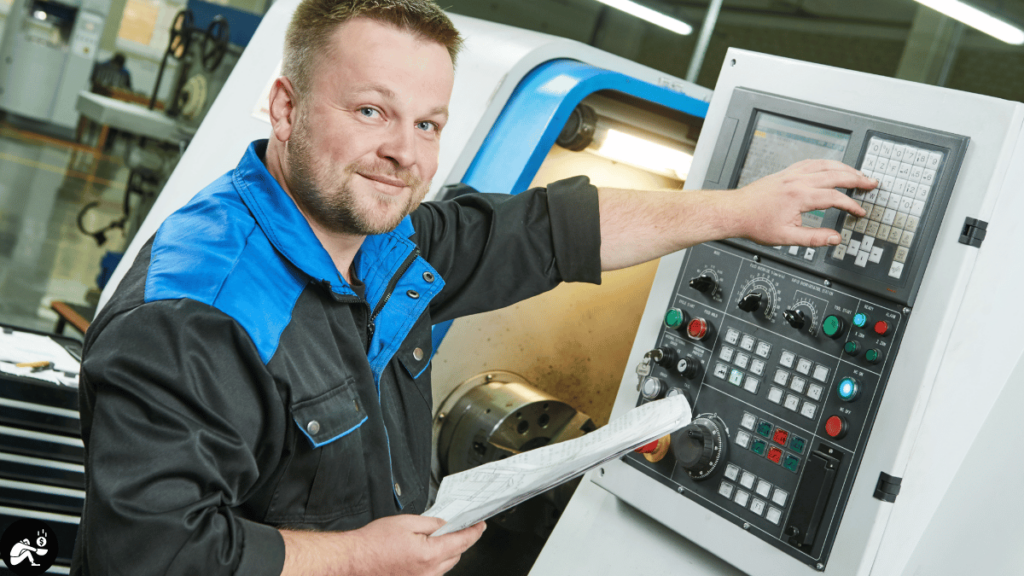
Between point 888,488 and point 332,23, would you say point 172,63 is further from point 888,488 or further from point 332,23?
point 888,488

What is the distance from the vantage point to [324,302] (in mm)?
921

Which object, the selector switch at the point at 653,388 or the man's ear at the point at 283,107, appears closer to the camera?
the man's ear at the point at 283,107

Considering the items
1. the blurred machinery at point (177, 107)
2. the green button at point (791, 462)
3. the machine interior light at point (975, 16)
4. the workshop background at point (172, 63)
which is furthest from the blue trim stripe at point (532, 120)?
the machine interior light at point (975, 16)

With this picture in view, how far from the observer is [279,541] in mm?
780

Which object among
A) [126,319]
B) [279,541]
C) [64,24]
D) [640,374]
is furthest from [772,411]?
[64,24]

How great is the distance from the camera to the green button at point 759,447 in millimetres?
1002

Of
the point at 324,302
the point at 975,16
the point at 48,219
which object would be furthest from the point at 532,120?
the point at 48,219

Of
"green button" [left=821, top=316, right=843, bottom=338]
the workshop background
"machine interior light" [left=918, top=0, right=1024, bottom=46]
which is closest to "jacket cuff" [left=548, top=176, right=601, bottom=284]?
"green button" [left=821, top=316, right=843, bottom=338]

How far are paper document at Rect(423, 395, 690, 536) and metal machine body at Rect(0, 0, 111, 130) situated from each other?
8.97 m

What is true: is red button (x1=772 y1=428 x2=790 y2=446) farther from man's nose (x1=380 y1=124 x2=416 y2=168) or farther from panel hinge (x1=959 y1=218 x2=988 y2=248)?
man's nose (x1=380 y1=124 x2=416 y2=168)

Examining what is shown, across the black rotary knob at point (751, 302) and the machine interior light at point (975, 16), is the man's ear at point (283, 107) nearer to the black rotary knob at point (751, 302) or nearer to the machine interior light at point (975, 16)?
the black rotary knob at point (751, 302)

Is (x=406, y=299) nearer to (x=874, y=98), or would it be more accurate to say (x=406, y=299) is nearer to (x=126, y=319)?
(x=126, y=319)

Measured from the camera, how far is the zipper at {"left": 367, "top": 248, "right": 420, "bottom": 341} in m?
1.01

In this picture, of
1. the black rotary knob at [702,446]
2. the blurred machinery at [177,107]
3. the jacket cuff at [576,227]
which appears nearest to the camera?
the black rotary knob at [702,446]
